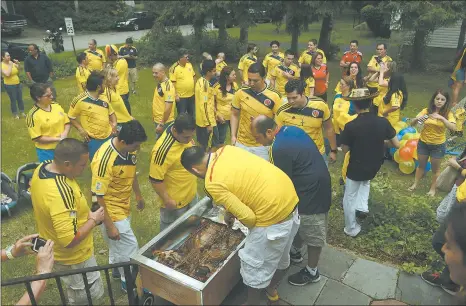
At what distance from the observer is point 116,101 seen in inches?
278

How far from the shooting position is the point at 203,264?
13.3 ft

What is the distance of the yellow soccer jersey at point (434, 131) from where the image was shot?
20.8ft

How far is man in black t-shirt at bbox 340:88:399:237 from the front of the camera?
4898 mm

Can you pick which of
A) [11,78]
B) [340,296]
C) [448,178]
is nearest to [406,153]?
[448,178]

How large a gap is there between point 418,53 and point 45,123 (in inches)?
640

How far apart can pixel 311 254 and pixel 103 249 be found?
3.09 meters

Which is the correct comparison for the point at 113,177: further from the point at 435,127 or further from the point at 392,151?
the point at 392,151

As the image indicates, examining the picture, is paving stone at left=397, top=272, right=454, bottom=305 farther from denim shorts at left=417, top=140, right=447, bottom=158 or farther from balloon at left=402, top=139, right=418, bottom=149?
balloon at left=402, top=139, right=418, bottom=149

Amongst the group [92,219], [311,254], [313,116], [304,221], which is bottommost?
[311,254]

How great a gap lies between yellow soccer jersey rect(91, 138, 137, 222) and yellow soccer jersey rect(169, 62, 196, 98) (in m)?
5.07

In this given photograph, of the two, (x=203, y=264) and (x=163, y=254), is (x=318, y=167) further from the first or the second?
(x=163, y=254)

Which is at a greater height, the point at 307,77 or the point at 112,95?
the point at 112,95

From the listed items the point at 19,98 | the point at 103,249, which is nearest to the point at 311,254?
the point at 103,249

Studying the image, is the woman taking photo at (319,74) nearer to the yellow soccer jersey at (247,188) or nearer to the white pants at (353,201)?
the white pants at (353,201)
